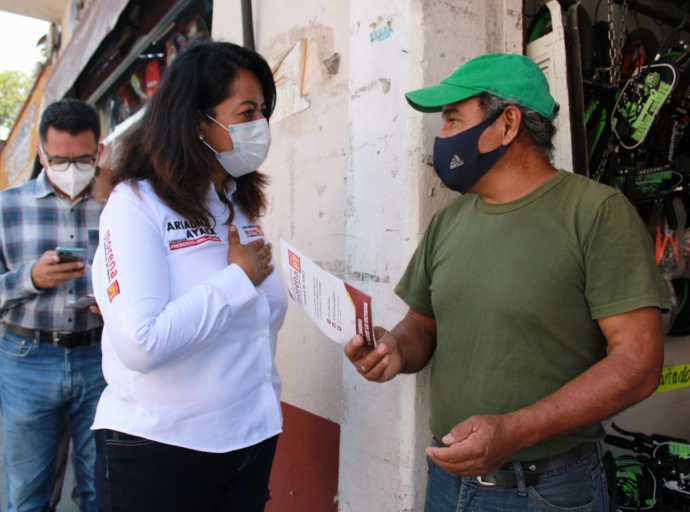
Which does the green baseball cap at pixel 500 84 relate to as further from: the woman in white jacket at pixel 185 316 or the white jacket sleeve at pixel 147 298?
the white jacket sleeve at pixel 147 298

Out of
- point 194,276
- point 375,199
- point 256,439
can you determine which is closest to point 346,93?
point 375,199

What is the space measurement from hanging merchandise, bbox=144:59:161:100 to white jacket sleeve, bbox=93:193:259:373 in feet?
16.5

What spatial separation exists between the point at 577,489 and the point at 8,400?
2375 mm

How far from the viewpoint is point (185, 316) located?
1364mm

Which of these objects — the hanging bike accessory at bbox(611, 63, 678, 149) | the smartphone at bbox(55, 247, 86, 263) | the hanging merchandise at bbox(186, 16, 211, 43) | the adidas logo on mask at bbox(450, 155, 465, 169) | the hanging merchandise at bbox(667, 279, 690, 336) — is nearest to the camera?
the adidas logo on mask at bbox(450, 155, 465, 169)

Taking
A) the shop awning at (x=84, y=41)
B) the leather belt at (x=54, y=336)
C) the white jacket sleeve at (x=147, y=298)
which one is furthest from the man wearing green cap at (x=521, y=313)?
the shop awning at (x=84, y=41)

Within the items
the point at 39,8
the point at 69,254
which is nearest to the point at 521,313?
the point at 69,254

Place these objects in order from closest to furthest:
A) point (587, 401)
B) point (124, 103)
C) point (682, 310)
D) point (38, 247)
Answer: point (587, 401), point (38, 247), point (682, 310), point (124, 103)

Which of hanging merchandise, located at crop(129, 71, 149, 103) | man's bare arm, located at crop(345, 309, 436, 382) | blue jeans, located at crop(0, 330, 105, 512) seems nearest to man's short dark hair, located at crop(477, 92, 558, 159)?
man's bare arm, located at crop(345, 309, 436, 382)

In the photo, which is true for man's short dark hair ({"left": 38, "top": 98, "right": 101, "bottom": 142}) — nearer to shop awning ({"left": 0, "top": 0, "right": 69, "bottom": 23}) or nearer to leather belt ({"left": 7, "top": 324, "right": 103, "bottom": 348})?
leather belt ({"left": 7, "top": 324, "right": 103, "bottom": 348})

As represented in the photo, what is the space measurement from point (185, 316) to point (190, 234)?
0.94 ft

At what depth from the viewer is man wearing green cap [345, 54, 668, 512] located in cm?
124

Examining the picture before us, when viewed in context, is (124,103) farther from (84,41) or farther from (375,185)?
(375,185)

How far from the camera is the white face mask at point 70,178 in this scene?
96.6 inches
